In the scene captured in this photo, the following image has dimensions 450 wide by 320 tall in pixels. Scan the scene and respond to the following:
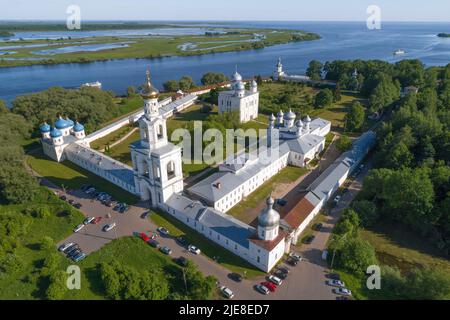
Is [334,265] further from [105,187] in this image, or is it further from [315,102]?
[315,102]

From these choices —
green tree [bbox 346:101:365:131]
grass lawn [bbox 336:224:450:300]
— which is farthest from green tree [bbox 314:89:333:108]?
grass lawn [bbox 336:224:450:300]

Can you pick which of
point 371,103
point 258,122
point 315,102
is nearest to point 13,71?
point 258,122

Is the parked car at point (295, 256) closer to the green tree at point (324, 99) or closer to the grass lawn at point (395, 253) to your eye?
the grass lawn at point (395, 253)

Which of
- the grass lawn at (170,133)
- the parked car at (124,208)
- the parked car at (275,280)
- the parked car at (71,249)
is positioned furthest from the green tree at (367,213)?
the parked car at (71,249)

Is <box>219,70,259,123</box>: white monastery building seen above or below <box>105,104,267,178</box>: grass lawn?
above

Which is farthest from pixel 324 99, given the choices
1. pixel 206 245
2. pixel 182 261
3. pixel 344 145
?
pixel 182 261

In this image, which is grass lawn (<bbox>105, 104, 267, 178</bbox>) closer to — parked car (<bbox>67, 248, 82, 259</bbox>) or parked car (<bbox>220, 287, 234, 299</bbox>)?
parked car (<bbox>67, 248, 82, 259</bbox>)

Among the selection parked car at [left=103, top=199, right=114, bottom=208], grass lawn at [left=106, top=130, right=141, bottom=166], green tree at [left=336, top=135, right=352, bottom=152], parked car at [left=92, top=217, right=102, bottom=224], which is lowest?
parked car at [left=92, top=217, right=102, bottom=224]
